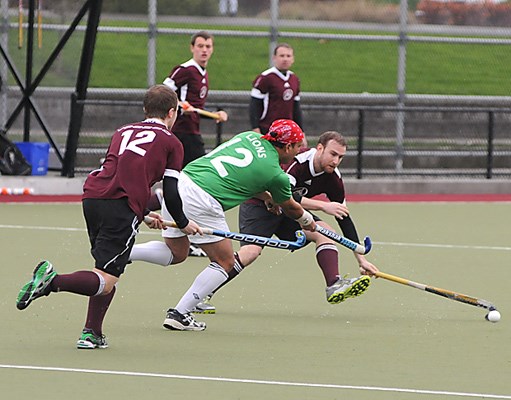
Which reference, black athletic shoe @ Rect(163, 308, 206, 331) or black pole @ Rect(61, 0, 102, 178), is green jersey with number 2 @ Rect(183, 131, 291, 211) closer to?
black athletic shoe @ Rect(163, 308, 206, 331)

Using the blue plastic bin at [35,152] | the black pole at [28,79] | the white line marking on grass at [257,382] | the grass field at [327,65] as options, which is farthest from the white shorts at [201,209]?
the grass field at [327,65]

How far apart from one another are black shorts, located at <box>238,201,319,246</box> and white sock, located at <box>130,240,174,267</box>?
76 centimetres

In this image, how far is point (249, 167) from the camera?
7512mm

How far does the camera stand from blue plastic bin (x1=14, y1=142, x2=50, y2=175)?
14891 mm

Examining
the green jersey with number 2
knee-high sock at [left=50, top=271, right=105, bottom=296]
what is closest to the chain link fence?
the green jersey with number 2

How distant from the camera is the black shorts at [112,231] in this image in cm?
691

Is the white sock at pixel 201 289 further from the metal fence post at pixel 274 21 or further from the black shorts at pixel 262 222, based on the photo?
the metal fence post at pixel 274 21

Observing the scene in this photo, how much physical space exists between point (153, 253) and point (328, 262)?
1.23 m

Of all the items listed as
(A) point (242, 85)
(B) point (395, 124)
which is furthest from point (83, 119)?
(A) point (242, 85)

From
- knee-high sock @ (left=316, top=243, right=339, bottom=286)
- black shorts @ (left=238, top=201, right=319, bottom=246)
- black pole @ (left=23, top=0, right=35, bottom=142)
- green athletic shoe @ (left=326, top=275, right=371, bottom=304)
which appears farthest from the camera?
black pole @ (left=23, top=0, right=35, bottom=142)

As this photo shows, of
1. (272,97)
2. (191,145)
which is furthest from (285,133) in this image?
(272,97)

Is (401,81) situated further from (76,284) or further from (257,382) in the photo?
(257,382)

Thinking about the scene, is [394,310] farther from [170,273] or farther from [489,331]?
[170,273]

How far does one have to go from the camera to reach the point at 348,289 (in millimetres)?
7934
